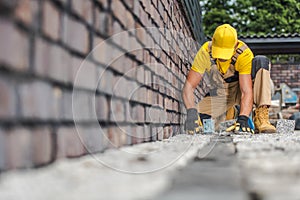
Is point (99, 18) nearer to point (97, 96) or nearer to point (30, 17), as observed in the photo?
point (97, 96)

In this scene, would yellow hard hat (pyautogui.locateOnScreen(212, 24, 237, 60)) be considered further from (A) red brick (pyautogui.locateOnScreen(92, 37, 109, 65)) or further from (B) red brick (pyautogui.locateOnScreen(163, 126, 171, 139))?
(A) red brick (pyautogui.locateOnScreen(92, 37, 109, 65))

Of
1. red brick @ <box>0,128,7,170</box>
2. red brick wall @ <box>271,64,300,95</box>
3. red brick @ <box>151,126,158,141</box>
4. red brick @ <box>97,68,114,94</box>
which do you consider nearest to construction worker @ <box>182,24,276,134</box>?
red brick @ <box>151,126,158,141</box>

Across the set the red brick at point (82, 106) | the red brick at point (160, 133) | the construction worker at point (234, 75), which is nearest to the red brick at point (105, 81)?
the red brick at point (82, 106)

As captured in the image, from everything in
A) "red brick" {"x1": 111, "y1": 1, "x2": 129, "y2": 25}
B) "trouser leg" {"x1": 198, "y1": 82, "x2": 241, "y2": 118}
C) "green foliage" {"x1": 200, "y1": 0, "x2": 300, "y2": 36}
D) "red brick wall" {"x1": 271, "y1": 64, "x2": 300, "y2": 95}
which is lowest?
"trouser leg" {"x1": 198, "y1": 82, "x2": 241, "y2": 118}

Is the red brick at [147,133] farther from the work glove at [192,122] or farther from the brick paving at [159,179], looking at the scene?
the work glove at [192,122]

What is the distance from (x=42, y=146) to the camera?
126 centimetres

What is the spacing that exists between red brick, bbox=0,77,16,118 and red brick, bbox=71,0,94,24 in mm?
519

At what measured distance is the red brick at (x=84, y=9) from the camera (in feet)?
5.06

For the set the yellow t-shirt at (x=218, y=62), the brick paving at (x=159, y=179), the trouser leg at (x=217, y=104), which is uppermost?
the yellow t-shirt at (x=218, y=62)

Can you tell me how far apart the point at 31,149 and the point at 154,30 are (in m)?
1.82

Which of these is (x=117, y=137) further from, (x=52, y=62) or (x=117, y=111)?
(x=52, y=62)

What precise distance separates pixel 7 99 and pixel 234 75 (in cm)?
365

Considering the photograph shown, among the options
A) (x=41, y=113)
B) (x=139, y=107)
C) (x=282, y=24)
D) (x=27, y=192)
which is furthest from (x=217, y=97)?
(x=282, y=24)

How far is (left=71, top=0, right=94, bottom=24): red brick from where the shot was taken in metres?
1.54
